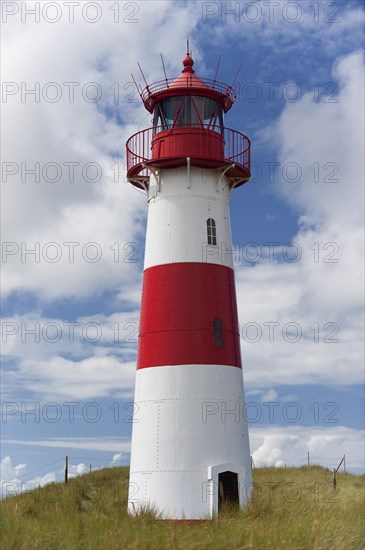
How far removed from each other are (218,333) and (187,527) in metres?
6.54

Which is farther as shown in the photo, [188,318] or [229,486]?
[188,318]

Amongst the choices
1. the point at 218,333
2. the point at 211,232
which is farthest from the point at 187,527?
the point at 211,232

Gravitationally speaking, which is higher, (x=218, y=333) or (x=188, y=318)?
(x=188, y=318)

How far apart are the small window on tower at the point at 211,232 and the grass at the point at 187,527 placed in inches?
303

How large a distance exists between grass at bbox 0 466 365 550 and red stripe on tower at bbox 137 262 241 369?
4317 mm

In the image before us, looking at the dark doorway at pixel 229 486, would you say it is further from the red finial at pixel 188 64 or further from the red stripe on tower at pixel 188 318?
the red finial at pixel 188 64

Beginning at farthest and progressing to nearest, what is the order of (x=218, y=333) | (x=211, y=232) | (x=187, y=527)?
(x=211, y=232)
(x=218, y=333)
(x=187, y=527)

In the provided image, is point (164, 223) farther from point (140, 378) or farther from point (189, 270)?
point (140, 378)

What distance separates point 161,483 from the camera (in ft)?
66.2

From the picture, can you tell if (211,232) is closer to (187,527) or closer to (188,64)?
(188,64)

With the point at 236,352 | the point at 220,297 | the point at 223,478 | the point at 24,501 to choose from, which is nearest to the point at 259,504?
the point at 223,478

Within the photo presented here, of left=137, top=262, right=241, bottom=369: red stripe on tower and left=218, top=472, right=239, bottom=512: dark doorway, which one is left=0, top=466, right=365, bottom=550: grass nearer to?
left=218, top=472, right=239, bottom=512: dark doorway

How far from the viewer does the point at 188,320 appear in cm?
2106

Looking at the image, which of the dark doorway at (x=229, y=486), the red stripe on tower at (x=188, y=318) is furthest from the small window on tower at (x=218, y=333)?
the dark doorway at (x=229, y=486)
